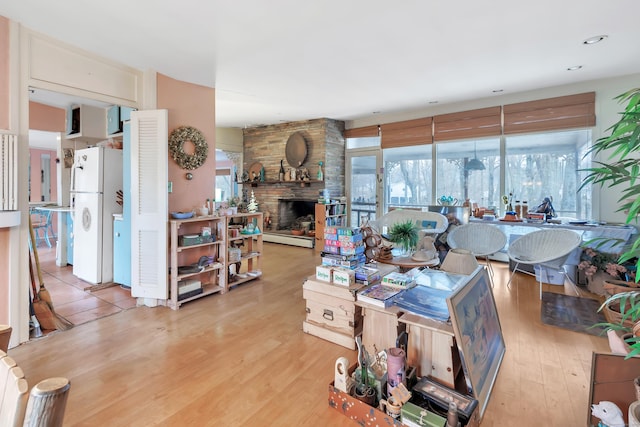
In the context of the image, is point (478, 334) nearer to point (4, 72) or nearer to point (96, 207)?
point (4, 72)

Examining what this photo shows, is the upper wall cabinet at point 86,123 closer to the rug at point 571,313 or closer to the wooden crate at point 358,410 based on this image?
the wooden crate at point 358,410

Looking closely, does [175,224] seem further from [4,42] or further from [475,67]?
[475,67]

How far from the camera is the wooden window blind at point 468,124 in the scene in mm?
5082

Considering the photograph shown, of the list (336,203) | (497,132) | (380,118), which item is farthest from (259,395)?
(380,118)

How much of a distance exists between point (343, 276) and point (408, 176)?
428 cm

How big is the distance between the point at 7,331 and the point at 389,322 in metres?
1.86

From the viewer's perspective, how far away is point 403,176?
20.4 ft

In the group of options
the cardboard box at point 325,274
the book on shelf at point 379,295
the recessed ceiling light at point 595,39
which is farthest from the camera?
the recessed ceiling light at point 595,39

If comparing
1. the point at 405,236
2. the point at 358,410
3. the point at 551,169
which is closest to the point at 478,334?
the point at 358,410

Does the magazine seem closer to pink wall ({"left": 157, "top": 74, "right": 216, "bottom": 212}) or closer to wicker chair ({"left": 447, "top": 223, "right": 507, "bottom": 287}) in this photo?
wicker chair ({"left": 447, "top": 223, "right": 507, "bottom": 287})

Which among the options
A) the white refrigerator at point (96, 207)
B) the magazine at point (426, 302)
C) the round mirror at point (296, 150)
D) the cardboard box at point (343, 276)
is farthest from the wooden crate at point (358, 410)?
the round mirror at point (296, 150)

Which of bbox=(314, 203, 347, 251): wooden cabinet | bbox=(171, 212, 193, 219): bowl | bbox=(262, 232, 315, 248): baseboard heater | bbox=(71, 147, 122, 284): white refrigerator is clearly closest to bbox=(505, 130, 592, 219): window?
bbox=(314, 203, 347, 251): wooden cabinet

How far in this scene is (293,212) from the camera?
7480 millimetres

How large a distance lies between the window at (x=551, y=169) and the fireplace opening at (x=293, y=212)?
4.00 m
